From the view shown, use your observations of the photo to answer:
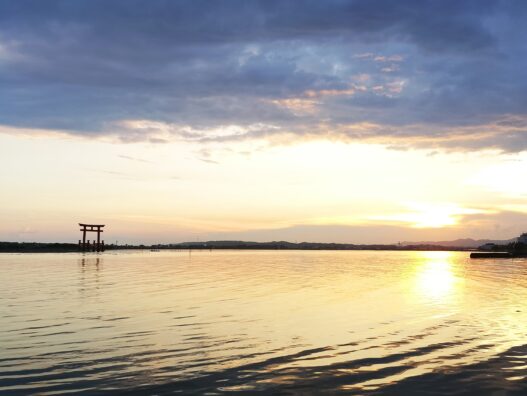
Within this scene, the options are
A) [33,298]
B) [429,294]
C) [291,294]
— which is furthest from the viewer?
[429,294]

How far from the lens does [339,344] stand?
1917cm

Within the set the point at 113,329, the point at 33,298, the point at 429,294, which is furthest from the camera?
the point at 429,294

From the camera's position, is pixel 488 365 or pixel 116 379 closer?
pixel 116 379

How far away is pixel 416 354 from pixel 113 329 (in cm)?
1341

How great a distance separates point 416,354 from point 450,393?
189 inches

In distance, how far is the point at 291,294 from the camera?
38.3 metres

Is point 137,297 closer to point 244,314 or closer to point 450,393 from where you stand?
point 244,314

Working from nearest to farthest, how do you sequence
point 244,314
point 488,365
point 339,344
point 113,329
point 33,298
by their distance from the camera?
1. point 488,365
2. point 339,344
3. point 113,329
4. point 244,314
5. point 33,298

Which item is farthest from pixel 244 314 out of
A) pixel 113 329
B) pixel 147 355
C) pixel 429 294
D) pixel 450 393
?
pixel 429 294

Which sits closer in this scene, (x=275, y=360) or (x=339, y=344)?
(x=275, y=360)

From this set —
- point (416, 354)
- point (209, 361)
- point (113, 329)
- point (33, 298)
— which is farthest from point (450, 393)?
point (33, 298)

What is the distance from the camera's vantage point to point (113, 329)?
22062 mm

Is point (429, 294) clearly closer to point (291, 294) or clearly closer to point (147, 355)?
point (291, 294)

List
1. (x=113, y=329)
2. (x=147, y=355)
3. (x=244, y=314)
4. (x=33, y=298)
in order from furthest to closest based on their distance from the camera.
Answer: (x=33, y=298)
(x=244, y=314)
(x=113, y=329)
(x=147, y=355)
